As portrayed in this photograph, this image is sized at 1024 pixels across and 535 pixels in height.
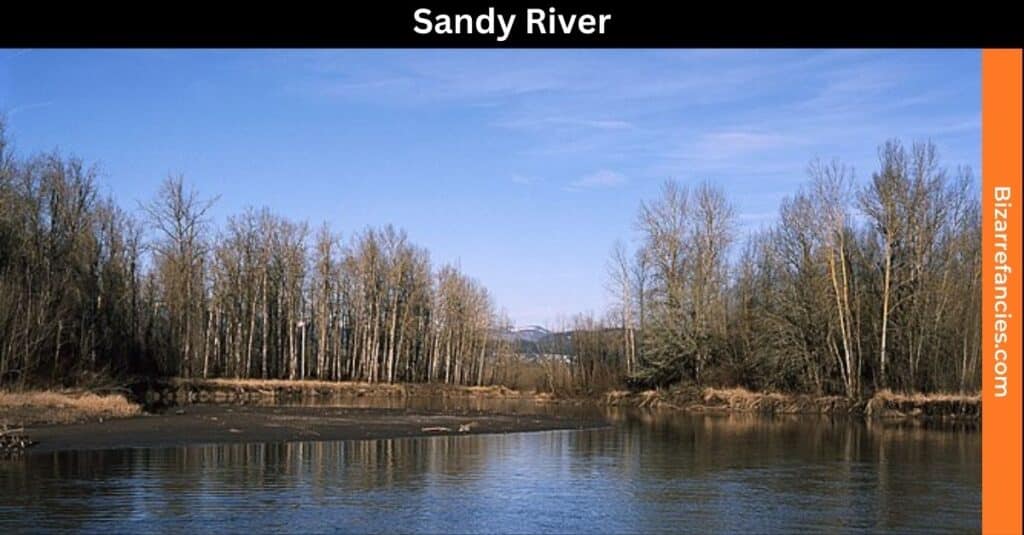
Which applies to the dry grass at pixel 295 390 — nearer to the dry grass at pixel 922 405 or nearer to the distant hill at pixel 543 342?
the distant hill at pixel 543 342

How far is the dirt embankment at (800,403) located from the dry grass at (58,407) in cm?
3126

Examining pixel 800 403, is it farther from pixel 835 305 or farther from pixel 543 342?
pixel 543 342

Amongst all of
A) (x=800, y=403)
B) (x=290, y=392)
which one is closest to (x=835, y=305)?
(x=800, y=403)

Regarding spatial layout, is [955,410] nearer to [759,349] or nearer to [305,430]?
[759,349]

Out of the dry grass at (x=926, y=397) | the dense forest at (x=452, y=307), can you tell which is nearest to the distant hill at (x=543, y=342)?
the dense forest at (x=452, y=307)

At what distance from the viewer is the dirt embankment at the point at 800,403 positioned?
46.5m

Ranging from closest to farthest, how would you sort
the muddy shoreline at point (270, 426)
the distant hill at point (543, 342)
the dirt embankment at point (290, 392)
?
the muddy shoreline at point (270, 426), the dirt embankment at point (290, 392), the distant hill at point (543, 342)

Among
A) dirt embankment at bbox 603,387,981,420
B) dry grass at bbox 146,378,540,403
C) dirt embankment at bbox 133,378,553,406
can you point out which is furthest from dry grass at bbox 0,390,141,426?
dirt embankment at bbox 603,387,981,420

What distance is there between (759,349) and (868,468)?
3116 centimetres

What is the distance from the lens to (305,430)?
3484 cm

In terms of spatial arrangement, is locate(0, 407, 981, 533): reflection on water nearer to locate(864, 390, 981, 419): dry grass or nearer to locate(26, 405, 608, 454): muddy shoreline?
locate(26, 405, 608, 454): muddy shoreline

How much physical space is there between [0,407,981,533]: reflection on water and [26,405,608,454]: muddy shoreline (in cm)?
214

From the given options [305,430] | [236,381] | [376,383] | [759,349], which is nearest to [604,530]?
[305,430]

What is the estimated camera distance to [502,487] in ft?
69.3
